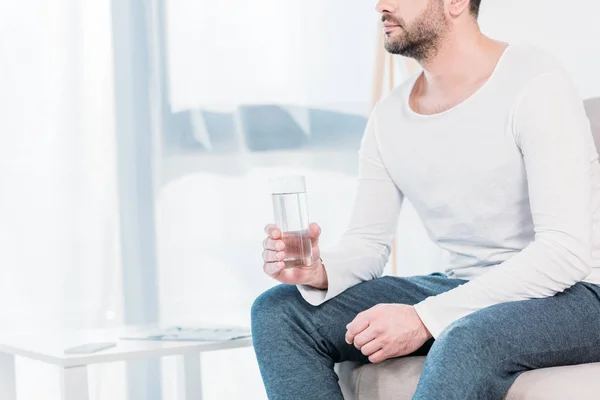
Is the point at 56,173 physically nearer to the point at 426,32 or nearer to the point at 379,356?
the point at 426,32

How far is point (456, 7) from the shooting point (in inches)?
66.2

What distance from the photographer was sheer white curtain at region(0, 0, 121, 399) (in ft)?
7.96

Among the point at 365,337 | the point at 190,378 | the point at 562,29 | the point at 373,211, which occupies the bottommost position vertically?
the point at 190,378

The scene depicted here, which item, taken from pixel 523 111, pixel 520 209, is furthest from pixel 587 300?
pixel 523 111

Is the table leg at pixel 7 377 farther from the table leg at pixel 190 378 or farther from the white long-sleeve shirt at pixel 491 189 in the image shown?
the white long-sleeve shirt at pixel 491 189

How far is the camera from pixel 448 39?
5.51 feet

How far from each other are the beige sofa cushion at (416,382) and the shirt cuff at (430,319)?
0.07 meters

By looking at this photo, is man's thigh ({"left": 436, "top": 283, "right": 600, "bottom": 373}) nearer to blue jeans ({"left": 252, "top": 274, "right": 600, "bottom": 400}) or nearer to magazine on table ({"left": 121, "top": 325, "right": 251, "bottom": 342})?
blue jeans ({"left": 252, "top": 274, "right": 600, "bottom": 400})

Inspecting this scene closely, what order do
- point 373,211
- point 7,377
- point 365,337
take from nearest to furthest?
point 365,337 → point 373,211 → point 7,377

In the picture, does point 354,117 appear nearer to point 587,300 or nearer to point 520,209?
point 520,209

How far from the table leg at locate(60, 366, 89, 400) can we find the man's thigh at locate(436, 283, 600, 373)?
76 centimetres

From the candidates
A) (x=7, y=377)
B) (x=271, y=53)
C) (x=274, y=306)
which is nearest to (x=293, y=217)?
(x=274, y=306)

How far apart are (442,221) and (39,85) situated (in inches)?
51.7

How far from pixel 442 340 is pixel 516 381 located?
13cm
